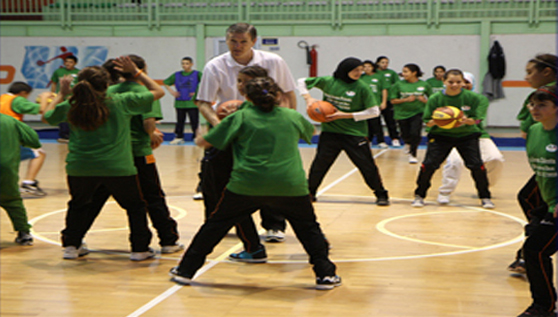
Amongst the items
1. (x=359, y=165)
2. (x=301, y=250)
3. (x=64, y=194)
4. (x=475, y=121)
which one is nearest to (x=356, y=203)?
(x=359, y=165)

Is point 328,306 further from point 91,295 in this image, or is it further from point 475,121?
point 475,121

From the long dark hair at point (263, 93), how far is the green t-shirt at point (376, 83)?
912 centimetres

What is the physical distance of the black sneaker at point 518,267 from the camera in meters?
5.07

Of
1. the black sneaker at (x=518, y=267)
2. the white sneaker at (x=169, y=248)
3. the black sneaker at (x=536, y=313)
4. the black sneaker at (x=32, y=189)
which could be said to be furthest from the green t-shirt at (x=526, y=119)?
the black sneaker at (x=32, y=189)

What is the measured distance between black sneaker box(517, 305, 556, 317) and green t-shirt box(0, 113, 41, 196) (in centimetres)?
438

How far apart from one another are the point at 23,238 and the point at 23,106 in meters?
2.18

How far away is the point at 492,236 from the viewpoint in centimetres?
641

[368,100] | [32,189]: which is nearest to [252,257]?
[368,100]

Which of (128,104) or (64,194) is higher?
(128,104)

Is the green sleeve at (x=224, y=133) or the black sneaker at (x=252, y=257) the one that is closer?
the green sleeve at (x=224, y=133)

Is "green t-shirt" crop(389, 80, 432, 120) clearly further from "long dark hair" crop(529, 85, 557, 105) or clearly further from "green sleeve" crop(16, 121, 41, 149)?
"long dark hair" crop(529, 85, 557, 105)

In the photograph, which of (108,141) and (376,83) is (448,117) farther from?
A: (376,83)

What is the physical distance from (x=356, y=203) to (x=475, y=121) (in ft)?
5.66

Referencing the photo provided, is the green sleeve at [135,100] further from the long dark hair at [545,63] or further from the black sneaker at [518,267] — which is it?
the black sneaker at [518,267]
